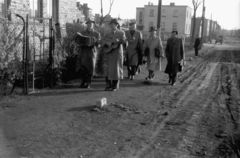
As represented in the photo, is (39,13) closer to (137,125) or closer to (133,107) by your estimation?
(133,107)

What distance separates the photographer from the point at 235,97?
8859 millimetres

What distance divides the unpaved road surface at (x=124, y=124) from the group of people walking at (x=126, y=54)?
2.07 feet

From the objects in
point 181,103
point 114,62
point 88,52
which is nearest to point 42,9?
point 88,52

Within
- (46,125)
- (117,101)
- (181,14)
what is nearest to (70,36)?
(117,101)

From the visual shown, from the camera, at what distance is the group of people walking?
8.92 meters

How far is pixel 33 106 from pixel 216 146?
166 inches

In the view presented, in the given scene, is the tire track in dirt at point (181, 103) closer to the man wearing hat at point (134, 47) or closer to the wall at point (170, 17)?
the man wearing hat at point (134, 47)

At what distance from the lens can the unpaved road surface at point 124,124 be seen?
15.4 ft

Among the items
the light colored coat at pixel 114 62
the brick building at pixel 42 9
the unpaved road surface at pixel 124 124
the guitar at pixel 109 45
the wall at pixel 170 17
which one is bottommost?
the unpaved road surface at pixel 124 124

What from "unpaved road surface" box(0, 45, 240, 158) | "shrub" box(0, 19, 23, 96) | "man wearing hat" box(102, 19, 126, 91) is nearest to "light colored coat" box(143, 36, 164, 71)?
"unpaved road surface" box(0, 45, 240, 158)

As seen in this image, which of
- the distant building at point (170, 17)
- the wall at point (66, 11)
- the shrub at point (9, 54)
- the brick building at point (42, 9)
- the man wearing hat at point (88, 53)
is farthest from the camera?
the distant building at point (170, 17)

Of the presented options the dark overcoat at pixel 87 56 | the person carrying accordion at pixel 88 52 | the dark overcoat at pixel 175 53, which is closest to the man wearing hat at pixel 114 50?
the person carrying accordion at pixel 88 52

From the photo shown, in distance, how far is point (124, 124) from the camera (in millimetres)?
6012

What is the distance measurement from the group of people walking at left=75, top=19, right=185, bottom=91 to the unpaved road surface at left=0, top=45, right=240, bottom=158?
0.63 meters
